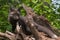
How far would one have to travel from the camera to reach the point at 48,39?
344 centimetres

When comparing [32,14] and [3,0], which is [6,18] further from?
[32,14]

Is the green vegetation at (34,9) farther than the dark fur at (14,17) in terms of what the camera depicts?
Yes

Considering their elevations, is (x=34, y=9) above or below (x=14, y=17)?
above

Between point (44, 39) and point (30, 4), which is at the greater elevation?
point (30, 4)

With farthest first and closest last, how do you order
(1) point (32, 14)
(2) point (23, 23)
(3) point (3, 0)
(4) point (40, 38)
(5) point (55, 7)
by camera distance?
(5) point (55, 7), (3) point (3, 0), (2) point (23, 23), (1) point (32, 14), (4) point (40, 38)

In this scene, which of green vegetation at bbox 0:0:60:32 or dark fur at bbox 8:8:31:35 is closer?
dark fur at bbox 8:8:31:35

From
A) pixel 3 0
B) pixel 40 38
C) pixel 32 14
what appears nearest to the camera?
pixel 40 38

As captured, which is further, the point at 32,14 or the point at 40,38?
the point at 32,14

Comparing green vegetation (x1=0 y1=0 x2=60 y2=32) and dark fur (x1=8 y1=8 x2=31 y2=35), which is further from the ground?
green vegetation (x1=0 y1=0 x2=60 y2=32)

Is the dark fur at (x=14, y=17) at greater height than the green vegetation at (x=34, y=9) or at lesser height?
lesser

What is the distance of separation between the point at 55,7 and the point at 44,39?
5.84 ft

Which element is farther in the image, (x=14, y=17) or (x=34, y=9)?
(x=34, y=9)

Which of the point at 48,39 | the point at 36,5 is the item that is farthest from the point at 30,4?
the point at 48,39

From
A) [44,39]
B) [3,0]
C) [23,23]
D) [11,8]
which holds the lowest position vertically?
[44,39]
